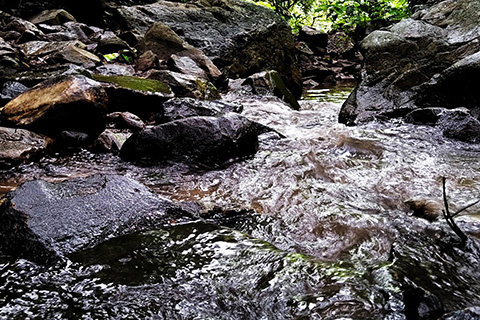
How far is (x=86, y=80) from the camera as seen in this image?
3.86m

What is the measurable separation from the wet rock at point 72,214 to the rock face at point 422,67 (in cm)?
466

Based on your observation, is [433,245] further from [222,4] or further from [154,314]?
[222,4]

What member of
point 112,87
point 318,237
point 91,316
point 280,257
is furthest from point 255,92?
point 91,316

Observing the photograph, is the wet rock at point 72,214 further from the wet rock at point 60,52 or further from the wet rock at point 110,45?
the wet rock at point 110,45

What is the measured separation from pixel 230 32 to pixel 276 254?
8978mm

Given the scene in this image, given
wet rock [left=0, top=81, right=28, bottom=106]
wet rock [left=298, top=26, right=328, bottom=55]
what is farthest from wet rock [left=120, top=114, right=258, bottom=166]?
wet rock [left=298, top=26, right=328, bottom=55]

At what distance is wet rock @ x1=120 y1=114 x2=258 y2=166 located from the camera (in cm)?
368

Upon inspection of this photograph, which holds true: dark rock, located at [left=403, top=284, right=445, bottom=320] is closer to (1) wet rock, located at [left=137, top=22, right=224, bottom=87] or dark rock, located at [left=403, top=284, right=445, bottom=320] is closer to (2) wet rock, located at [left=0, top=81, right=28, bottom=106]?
(2) wet rock, located at [left=0, top=81, right=28, bottom=106]

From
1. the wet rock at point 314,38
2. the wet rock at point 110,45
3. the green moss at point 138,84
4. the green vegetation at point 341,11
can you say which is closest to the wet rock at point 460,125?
the green moss at point 138,84

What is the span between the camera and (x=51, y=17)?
8703mm

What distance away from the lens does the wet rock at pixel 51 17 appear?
866 cm

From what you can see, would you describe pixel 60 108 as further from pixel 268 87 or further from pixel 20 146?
pixel 268 87

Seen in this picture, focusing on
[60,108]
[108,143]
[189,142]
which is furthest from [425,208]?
[60,108]

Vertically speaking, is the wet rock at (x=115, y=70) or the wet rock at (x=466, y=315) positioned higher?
the wet rock at (x=115, y=70)
